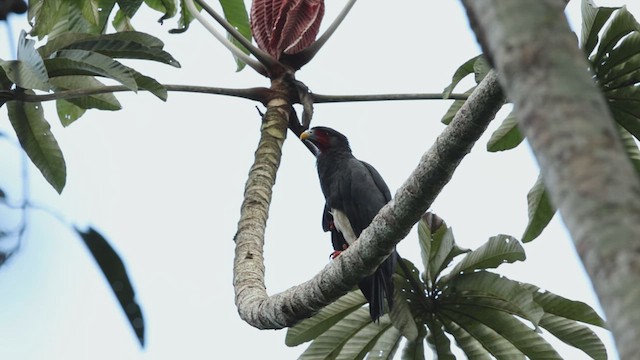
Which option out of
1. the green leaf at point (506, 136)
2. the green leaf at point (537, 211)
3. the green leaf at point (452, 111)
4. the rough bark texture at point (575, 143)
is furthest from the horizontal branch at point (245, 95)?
the rough bark texture at point (575, 143)

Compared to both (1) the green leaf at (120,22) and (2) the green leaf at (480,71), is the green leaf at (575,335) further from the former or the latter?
(1) the green leaf at (120,22)

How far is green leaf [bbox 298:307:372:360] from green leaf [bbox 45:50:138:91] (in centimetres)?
148

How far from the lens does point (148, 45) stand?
4328mm

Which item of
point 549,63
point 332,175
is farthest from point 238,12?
point 549,63

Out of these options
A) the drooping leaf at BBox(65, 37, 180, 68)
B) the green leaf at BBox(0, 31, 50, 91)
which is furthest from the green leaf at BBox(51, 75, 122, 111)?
the green leaf at BBox(0, 31, 50, 91)

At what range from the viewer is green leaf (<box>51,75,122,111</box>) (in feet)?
15.3

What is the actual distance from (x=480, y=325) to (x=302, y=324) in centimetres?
83

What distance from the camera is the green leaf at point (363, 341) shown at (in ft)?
14.6

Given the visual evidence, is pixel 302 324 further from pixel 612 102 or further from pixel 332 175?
pixel 612 102

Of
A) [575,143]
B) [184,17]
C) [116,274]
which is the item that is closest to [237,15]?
[184,17]

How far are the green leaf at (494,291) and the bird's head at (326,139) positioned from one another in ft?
5.49

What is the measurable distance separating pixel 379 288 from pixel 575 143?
10.6 feet

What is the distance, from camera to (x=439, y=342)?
4547 millimetres

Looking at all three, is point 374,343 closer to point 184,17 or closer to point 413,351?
point 413,351
